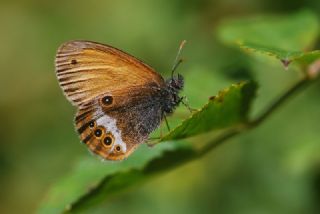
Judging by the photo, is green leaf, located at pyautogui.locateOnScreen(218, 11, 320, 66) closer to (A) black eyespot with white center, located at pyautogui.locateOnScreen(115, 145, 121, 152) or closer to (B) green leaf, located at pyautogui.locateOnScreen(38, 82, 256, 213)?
(B) green leaf, located at pyautogui.locateOnScreen(38, 82, 256, 213)

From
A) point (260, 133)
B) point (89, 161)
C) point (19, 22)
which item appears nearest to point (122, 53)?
point (89, 161)

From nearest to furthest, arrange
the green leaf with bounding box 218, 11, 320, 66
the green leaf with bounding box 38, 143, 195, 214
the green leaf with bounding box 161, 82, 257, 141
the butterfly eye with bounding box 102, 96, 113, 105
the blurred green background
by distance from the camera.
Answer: the green leaf with bounding box 161, 82, 257, 141 < the green leaf with bounding box 38, 143, 195, 214 < the butterfly eye with bounding box 102, 96, 113, 105 < the green leaf with bounding box 218, 11, 320, 66 < the blurred green background

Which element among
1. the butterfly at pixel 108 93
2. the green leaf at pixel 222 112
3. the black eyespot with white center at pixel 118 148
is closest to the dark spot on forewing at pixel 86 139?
the butterfly at pixel 108 93

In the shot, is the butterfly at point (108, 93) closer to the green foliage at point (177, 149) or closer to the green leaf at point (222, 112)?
the green foliage at point (177, 149)

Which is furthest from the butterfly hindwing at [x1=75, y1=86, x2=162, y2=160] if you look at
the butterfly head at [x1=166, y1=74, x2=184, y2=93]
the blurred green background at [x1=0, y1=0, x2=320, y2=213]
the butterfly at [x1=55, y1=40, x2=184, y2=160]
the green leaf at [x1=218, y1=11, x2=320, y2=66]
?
the green leaf at [x1=218, y1=11, x2=320, y2=66]

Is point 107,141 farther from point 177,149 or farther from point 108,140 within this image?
point 177,149

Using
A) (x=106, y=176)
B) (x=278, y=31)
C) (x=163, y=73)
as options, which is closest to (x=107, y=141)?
(x=106, y=176)

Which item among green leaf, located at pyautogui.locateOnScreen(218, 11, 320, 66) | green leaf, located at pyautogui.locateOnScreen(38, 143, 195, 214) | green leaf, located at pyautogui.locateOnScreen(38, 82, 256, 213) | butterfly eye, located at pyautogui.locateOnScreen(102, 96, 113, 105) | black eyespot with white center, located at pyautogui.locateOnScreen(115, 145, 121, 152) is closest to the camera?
green leaf, located at pyautogui.locateOnScreen(38, 82, 256, 213)

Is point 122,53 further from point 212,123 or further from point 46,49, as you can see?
point 46,49
